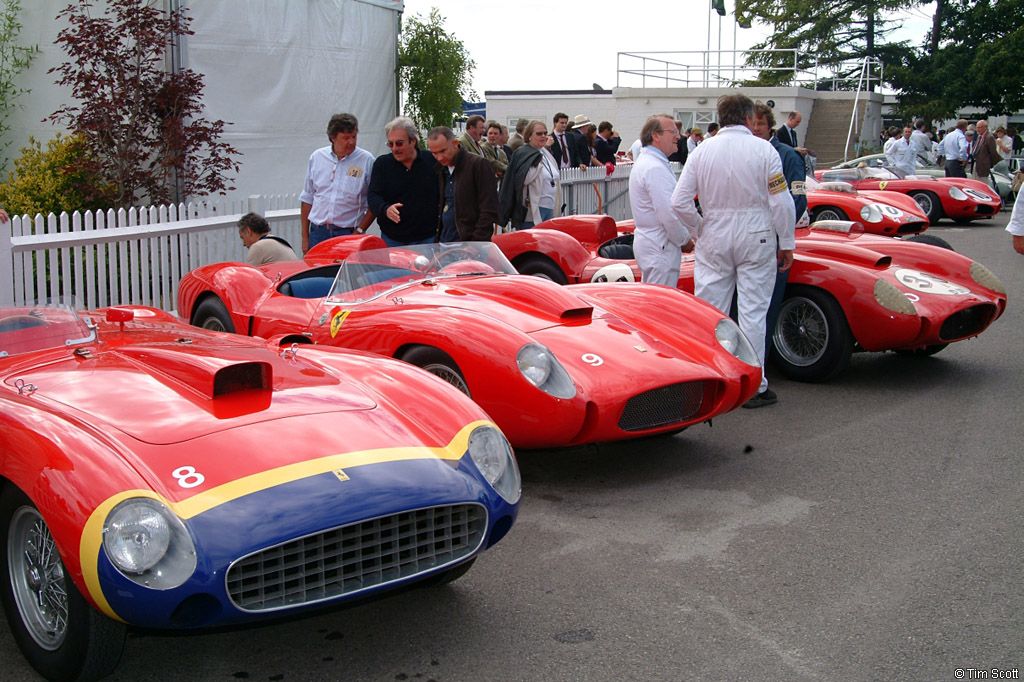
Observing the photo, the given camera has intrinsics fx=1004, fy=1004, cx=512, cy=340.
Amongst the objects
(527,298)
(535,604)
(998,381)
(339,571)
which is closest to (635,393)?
(527,298)

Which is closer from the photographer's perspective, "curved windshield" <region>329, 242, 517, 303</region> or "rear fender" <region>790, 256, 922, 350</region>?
"curved windshield" <region>329, 242, 517, 303</region>

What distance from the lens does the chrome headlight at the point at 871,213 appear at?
515 inches

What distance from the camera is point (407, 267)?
19.2 ft

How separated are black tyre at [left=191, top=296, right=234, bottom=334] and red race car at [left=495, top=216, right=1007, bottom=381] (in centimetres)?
327

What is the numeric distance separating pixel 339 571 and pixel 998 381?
221 inches

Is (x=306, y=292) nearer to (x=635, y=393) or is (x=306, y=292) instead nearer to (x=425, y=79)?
(x=635, y=393)

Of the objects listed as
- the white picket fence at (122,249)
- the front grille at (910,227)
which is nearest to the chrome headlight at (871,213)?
the front grille at (910,227)

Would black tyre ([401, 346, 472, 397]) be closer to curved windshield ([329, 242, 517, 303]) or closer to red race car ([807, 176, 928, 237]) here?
curved windshield ([329, 242, 517, 303])

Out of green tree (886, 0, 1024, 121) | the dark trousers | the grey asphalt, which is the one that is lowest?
the grey asphalt

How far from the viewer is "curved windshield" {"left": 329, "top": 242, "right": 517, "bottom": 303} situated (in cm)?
571

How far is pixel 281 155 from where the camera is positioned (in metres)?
13.2

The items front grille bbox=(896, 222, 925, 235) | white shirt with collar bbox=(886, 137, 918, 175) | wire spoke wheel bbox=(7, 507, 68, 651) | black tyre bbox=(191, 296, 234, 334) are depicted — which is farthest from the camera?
white shirt with collar bbox=(886, 137, 918, 175)

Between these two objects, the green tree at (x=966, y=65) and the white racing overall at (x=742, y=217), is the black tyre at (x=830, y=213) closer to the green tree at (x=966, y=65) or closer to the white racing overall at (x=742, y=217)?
the white racing overall at (x=742, y=217)

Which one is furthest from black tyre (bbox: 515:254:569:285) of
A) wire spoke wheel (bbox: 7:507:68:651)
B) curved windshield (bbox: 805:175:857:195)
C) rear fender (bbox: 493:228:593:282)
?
curved windshield (bbox: 805:175:857:195)
